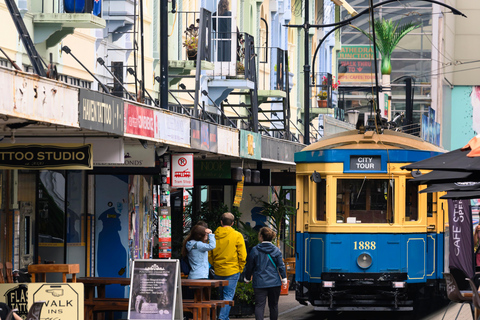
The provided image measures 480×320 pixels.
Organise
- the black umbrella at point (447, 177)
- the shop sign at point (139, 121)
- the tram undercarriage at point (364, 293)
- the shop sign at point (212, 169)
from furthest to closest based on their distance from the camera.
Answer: the shop sign at point (212, 169) < the tram undercarriage at point (364, 293) < the black umbrella at point (447, 177) < the shop sign at point (139, 121)

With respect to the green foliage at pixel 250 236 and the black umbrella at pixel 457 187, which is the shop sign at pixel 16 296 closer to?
the black umbrella at pixel 457 187

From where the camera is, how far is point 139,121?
10953mm

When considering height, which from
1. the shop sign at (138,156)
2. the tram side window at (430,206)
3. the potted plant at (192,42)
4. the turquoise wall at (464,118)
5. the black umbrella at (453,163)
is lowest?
the tram side window at (430,206)

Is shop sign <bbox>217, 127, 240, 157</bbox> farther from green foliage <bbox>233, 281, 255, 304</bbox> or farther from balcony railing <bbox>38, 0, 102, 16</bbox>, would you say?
balcony railing <bbox>38, 0, 102, 16</bbox>

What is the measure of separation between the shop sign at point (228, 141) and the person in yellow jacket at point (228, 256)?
145cm

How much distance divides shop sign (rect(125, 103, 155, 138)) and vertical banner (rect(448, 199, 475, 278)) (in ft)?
20.3

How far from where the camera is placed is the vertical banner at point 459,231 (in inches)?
622

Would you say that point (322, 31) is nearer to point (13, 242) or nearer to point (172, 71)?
point (172, 71)

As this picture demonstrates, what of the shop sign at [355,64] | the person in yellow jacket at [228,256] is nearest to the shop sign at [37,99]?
the person in yellow jacket at [228,256]

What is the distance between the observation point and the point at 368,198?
1458 centimetres

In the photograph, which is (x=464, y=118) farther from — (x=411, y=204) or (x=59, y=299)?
(x=59, y=299)

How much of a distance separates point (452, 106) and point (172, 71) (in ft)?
145

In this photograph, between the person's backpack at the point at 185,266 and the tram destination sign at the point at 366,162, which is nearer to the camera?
the person's backpack at the point at 185,266

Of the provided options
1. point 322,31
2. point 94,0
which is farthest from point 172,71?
point 322,31
